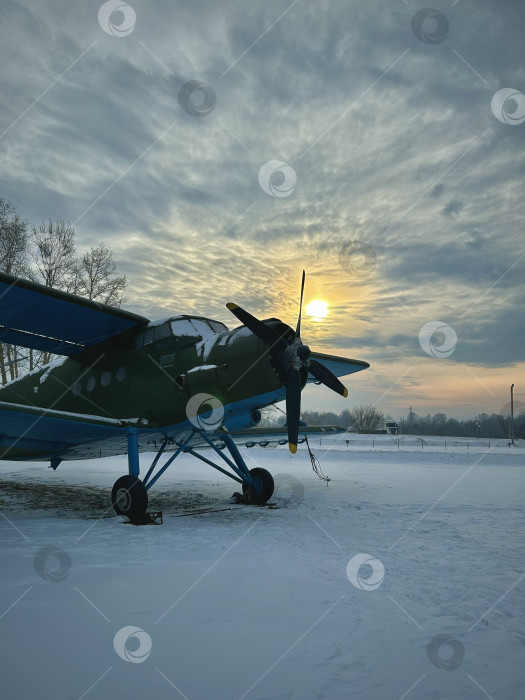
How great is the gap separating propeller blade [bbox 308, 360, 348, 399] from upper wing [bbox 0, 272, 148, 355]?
3818 mm

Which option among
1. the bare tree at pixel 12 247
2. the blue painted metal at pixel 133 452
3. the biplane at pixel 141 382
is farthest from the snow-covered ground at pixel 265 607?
the bare tree at pixel 12 247

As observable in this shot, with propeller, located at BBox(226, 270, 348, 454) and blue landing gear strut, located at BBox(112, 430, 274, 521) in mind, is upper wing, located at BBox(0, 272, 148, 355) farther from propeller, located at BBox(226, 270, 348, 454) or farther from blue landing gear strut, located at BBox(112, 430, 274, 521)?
propeller, located at BBox(226, 270, 348, 454)

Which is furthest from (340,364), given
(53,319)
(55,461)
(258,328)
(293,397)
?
(55,461)

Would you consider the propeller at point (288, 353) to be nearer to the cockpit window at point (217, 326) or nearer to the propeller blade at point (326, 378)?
the propeller blade at point (326, 378)

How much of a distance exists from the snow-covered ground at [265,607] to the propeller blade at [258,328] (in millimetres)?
3087

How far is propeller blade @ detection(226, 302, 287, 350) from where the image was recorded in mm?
8195

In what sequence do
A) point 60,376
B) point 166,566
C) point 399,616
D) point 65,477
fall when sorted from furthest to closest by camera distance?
point 65,477, point 60,376, point 166,566, point 399,616

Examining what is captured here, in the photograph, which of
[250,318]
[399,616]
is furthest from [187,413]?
[399,616]

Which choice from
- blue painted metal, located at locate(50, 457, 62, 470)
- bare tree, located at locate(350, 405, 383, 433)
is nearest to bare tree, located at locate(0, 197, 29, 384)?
blue painted metal, located at locate(50, 457, 62, 470)

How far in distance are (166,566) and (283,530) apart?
8.55 feet

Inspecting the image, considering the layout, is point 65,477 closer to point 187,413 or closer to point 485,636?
point 187,413

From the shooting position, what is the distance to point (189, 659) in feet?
10.7

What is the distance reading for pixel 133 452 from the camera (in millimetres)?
9062

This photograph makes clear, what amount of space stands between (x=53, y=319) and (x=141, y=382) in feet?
7.78
